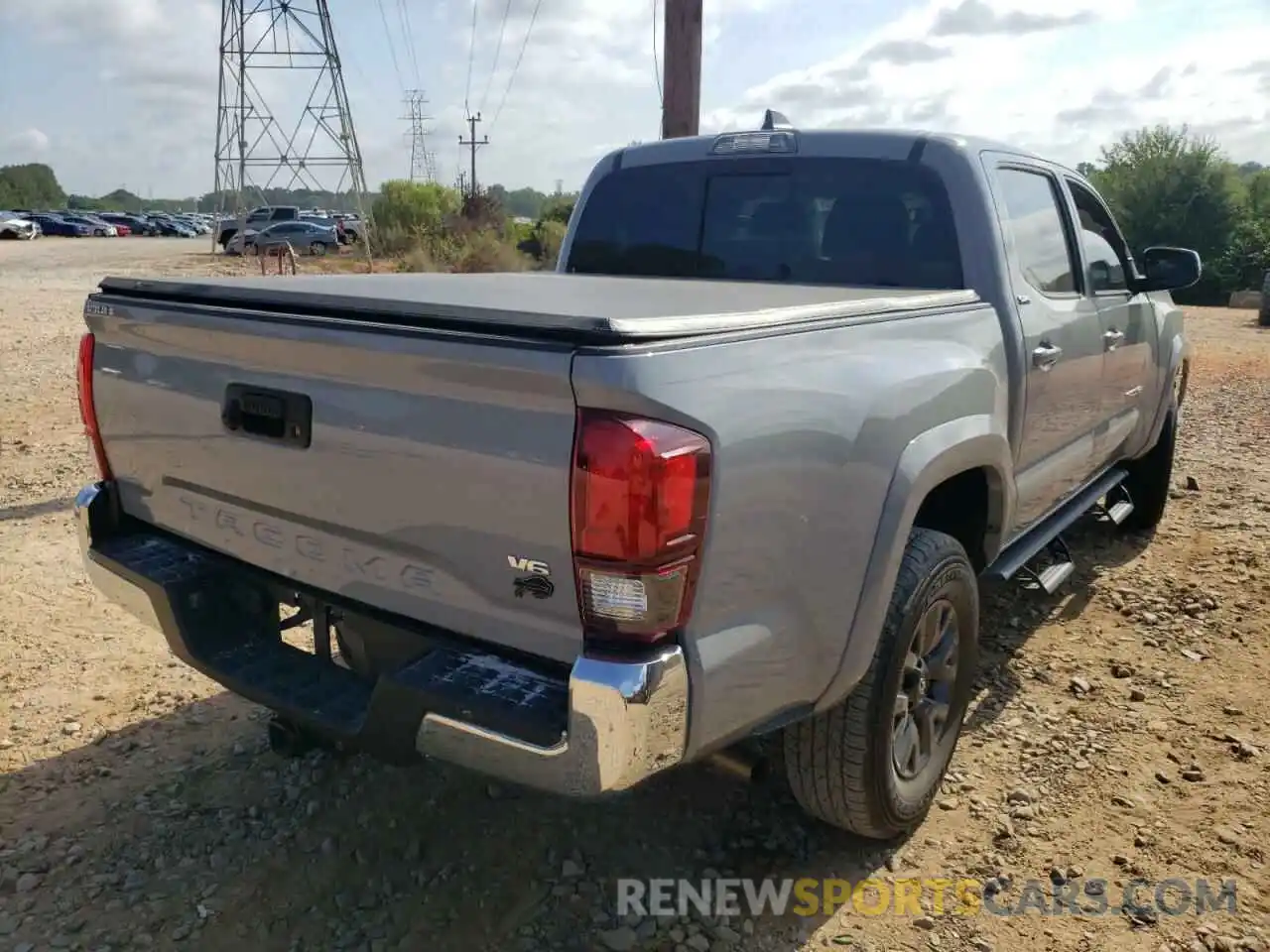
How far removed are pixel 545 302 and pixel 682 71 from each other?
4.76 metres

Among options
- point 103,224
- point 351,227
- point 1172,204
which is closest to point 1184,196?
point 1172,204

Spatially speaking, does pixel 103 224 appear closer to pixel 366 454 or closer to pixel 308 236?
pixel 308 236

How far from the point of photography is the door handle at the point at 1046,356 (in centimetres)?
335

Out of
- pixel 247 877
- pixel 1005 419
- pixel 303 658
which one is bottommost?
pixel 247 877

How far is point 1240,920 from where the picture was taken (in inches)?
104

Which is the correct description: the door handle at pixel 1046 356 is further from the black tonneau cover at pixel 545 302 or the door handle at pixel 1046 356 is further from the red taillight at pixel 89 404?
the red taillight at pixel 89 404

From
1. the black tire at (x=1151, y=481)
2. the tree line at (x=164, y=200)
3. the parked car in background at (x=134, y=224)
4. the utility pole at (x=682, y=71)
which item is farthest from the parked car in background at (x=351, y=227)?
the parked car in background at (x=134, y=224)

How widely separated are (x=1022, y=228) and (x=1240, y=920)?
7.51 feet

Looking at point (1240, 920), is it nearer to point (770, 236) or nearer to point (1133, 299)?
point (770, 236)

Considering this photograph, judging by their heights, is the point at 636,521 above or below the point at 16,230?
below

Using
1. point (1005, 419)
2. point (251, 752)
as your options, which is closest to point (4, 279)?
point (251, 752)

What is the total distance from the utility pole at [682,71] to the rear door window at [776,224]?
2499mm

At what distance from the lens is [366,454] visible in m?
2.17

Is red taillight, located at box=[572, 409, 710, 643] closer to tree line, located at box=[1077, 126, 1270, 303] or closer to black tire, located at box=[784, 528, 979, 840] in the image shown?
black tire, located at box=[784, 528, 979, 840]
